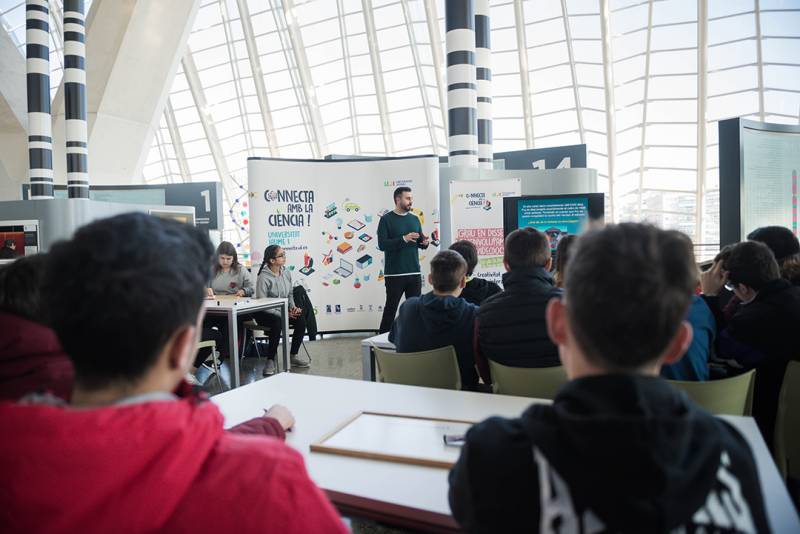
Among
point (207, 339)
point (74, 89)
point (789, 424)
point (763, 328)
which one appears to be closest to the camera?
point (789, 424)

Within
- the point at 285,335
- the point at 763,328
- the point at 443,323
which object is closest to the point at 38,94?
the point at 285,335

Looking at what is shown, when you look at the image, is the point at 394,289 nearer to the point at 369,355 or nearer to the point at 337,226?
the point at 337,226

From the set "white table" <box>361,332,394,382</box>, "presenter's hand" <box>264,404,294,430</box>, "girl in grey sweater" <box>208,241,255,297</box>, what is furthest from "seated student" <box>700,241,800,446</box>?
"girl in grey sweater" <box>208,241,255,297</box>

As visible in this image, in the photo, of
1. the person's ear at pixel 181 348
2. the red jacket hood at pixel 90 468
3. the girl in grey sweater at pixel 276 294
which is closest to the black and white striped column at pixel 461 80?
the girl in grey sweater at pixel 276 294

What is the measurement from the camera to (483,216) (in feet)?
20.6

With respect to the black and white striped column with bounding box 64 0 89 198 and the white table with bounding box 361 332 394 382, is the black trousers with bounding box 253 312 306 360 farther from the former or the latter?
the black and white striped column with bounding box 64 0 89 198

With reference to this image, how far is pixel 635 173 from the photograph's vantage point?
40.2 feet

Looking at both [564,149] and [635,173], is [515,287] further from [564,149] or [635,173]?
[635,173]

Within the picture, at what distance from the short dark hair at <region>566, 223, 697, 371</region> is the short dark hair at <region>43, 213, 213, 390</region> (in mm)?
582

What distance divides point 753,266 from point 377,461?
1.86 metres

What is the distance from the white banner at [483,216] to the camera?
6.23 m

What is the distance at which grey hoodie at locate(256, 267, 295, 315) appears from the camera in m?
5.66

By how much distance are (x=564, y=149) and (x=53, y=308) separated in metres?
8.70

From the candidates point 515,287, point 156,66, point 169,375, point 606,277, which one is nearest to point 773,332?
point 515,287
